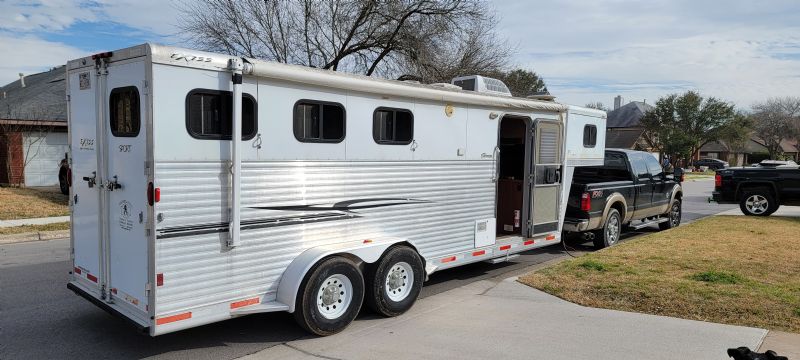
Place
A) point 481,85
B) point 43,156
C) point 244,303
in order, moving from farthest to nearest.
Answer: point 43,156, point 481,85, point 244,303

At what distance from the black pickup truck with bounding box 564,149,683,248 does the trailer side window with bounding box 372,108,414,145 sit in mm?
4392

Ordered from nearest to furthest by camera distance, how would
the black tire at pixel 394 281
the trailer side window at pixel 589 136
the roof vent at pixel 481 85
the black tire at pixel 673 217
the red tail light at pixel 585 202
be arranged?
the black tire at pixel 394 281 → the roof vent at pixel 481 85 → the trailer side window at pixel 589 136 → the red tail light at pixel 585 202 → the black tire at pixel 673 217

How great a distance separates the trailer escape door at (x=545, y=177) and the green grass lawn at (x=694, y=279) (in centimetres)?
67

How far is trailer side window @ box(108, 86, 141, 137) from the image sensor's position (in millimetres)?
4355

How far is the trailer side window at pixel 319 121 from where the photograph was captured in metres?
5.01

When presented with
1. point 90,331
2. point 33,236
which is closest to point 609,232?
point 90,331

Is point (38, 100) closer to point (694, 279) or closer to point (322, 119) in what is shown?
point (322, 119)

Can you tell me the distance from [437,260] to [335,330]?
174cm

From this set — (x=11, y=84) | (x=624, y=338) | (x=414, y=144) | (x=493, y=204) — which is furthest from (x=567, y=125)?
(x=11, y=84)

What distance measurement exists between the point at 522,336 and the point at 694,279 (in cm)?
321

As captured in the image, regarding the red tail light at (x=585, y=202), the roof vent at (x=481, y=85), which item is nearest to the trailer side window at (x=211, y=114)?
the roof vent at (x=481, y=85)

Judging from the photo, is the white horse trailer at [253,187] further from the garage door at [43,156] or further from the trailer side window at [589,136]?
the garage door at [43,156]

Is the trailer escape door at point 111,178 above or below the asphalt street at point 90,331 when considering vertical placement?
above

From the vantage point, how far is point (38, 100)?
67.2ft
